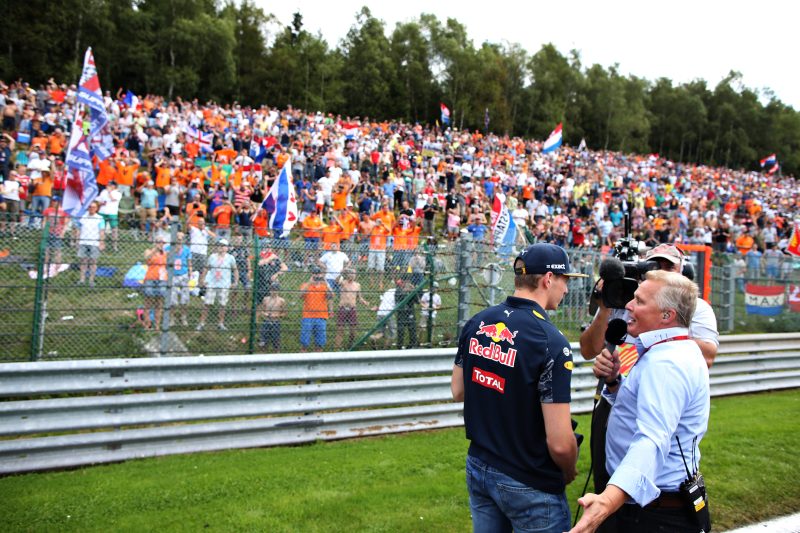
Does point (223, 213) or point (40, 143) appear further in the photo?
point (40, 143)

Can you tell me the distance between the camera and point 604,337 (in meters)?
3.62

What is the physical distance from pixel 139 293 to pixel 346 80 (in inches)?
2746

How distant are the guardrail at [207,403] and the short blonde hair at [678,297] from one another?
4.81 m

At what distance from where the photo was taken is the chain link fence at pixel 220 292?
7.20m

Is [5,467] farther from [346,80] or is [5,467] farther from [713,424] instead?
[346,80]

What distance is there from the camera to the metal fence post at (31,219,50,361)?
7148 millimetres

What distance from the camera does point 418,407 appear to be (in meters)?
7.70

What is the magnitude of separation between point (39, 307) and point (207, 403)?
2.33 metres

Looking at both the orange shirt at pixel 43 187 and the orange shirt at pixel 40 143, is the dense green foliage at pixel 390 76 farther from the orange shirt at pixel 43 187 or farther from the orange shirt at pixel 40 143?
the orange shirt at pixel 43 187

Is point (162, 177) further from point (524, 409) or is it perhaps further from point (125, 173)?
point (524, 409)

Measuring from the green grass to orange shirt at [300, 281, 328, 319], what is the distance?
1.81 m

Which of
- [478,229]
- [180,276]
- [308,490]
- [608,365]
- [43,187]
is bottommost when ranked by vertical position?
[308,490]

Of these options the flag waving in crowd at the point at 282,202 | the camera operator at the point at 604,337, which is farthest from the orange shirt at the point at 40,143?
the camera operator at the point at 604,337

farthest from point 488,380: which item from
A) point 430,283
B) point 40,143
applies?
point 40,143
